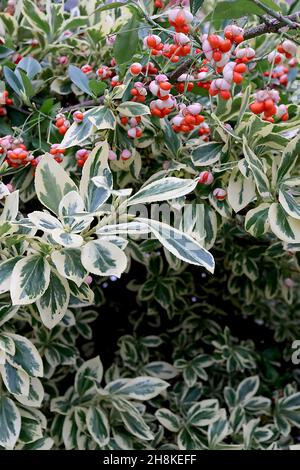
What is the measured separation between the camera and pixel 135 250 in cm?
117

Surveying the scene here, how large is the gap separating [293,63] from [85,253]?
0.65 metres

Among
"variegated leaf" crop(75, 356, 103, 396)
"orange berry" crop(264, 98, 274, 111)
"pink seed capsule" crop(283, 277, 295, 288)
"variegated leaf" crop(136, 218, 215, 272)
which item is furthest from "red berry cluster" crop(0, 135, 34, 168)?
"pink seed capsule" crop(283, 277, 295, 288)

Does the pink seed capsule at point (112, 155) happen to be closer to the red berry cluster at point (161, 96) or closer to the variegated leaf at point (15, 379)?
the red berry cluster at point (161, 96)

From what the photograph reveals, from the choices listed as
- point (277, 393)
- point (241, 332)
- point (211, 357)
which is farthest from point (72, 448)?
point (241, 332)

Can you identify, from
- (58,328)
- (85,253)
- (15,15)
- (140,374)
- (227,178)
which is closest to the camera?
(85,253)

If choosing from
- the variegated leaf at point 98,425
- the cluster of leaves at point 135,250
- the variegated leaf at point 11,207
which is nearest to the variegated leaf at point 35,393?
the cluster of leaves at point 135,250

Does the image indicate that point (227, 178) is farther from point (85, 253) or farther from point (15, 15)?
point (15, 15)

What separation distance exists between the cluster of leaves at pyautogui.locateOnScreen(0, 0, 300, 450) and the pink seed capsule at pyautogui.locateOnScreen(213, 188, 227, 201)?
15 millimetres

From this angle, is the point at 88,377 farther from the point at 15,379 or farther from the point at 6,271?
the point at 6,271

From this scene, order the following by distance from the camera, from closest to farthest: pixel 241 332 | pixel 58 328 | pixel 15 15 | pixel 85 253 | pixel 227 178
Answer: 1. pixel 85 253
2. pixel 227 178
3. pixel 15 15
4. pixel 58 328
5. pixel 241 332

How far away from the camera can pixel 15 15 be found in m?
1.06

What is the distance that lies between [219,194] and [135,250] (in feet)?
1.12

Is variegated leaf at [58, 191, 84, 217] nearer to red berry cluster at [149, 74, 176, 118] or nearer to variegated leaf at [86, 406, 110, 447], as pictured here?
red berry cluster at [149, 74, 176, 118]

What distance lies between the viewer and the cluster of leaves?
741 millimetres
